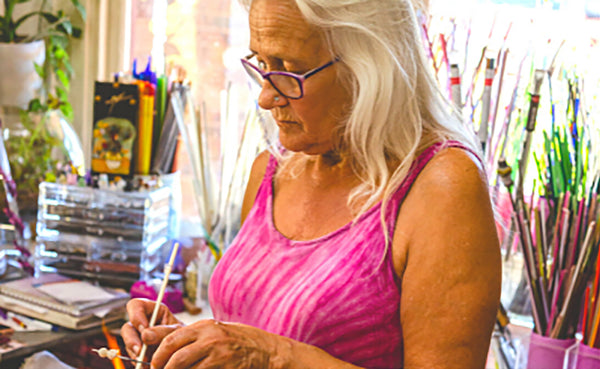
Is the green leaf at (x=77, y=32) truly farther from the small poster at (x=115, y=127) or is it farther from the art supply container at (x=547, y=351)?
the art supply container at (x=547, y=351)

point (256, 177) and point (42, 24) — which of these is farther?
point (42, 24)

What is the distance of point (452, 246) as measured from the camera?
978 mm

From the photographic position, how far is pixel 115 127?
6.66 ft

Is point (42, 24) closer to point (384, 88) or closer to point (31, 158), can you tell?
point (31, 158)

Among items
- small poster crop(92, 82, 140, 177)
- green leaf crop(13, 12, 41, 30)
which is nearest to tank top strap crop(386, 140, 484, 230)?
small poster crop(92, 82, 140, 177)

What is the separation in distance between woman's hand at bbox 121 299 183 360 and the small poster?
898mm

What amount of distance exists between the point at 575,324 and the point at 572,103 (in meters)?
0.44

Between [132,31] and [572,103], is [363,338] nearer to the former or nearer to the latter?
[572,103]

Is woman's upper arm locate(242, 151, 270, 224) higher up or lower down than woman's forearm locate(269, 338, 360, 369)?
higher up

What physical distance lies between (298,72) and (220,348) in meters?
0.45

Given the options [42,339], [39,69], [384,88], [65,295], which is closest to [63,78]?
[39,69]

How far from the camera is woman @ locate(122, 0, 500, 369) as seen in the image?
976 mm

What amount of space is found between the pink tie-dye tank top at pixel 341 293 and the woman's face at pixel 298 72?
0.16 metres

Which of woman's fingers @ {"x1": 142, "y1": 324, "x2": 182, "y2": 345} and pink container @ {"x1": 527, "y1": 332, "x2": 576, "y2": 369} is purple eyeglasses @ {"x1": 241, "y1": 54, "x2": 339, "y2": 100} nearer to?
woman's fingers @ {"x1": 142, "y1": 324, "x2": 182, "y2": 345}
